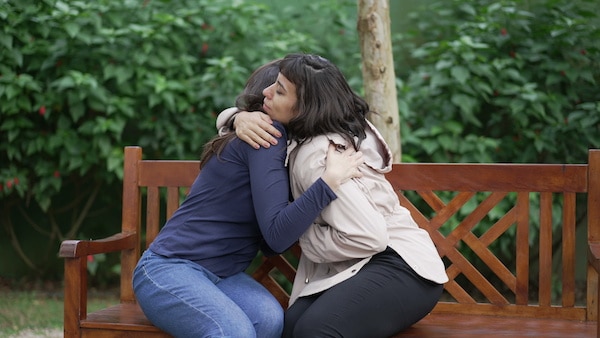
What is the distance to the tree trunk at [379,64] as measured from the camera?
4133 millimetres

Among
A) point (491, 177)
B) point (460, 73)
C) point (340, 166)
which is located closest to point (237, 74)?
point (460, 73)

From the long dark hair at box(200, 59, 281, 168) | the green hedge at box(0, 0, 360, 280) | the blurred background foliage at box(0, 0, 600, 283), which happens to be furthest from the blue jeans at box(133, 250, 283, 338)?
the green hedge at box(0, 0, 360, 280)

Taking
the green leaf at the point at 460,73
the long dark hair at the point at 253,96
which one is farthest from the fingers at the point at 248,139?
the green leaf at the point at 460,73

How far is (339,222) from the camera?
290 centimetres

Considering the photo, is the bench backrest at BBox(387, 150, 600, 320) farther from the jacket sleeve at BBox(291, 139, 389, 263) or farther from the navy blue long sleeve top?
the navy blue long sleeve top

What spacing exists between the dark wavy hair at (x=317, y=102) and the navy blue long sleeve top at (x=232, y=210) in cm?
9

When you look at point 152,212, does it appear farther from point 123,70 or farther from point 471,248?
point 123,70

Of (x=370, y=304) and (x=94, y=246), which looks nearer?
(x=370, y=304)

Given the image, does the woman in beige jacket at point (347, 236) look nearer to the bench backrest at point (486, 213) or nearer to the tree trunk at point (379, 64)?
the bench backrest at point (486, 213)

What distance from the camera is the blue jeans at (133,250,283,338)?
2.84 metres

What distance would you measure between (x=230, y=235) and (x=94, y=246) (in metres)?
0.60

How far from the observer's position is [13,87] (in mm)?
5613

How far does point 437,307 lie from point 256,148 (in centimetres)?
112

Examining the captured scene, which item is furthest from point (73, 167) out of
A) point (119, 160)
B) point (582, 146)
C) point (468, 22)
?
point (582, 146)
